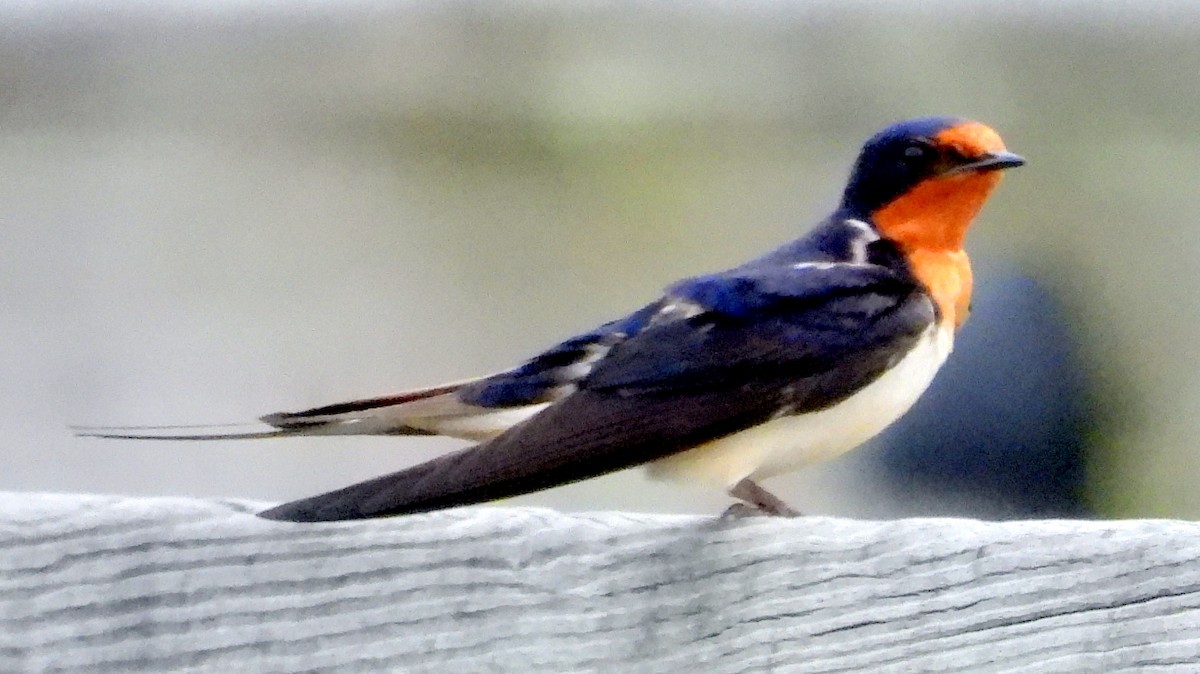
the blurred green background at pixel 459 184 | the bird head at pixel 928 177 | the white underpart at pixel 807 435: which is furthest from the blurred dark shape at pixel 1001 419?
the white underpart at pixel 807 435

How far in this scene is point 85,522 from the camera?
66cm

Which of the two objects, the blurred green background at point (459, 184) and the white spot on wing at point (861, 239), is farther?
the blurred green background at point (459, 184)

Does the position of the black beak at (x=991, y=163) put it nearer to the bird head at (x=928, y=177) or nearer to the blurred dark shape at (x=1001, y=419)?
the bird head at (x=928, y=177)

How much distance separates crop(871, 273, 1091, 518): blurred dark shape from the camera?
4.31 feet

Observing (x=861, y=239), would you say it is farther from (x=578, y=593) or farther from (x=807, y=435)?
(x=578, y=593)

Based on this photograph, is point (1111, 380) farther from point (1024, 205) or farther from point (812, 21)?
point (812, 21)

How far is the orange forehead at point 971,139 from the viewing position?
2.83 feet

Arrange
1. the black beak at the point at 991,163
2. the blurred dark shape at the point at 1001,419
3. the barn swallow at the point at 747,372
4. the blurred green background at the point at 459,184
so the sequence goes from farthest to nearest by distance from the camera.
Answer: the blurred green background at the point at 459,184
the blurred dark shape at the point at 1001,419
the black beak at the point at 991,163
the barn swallow at the point at 747,372

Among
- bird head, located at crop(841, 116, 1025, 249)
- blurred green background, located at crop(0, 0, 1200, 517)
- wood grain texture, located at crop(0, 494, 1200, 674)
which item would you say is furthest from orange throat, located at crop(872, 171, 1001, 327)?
blurred green background, located at crop(0, 0, 1200, 517)

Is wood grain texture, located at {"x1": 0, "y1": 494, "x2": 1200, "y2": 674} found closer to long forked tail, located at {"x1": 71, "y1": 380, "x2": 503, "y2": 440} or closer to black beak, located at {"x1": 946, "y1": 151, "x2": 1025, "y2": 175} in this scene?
long forked tail, located at {"x1": 71, "y1": 380, "x2": 503, "y2": 440}

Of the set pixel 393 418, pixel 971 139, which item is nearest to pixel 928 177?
pixel 971 139

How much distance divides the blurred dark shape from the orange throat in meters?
0.40

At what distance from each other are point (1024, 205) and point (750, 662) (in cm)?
99

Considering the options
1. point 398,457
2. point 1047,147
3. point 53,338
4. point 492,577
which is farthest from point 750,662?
point 53,338
